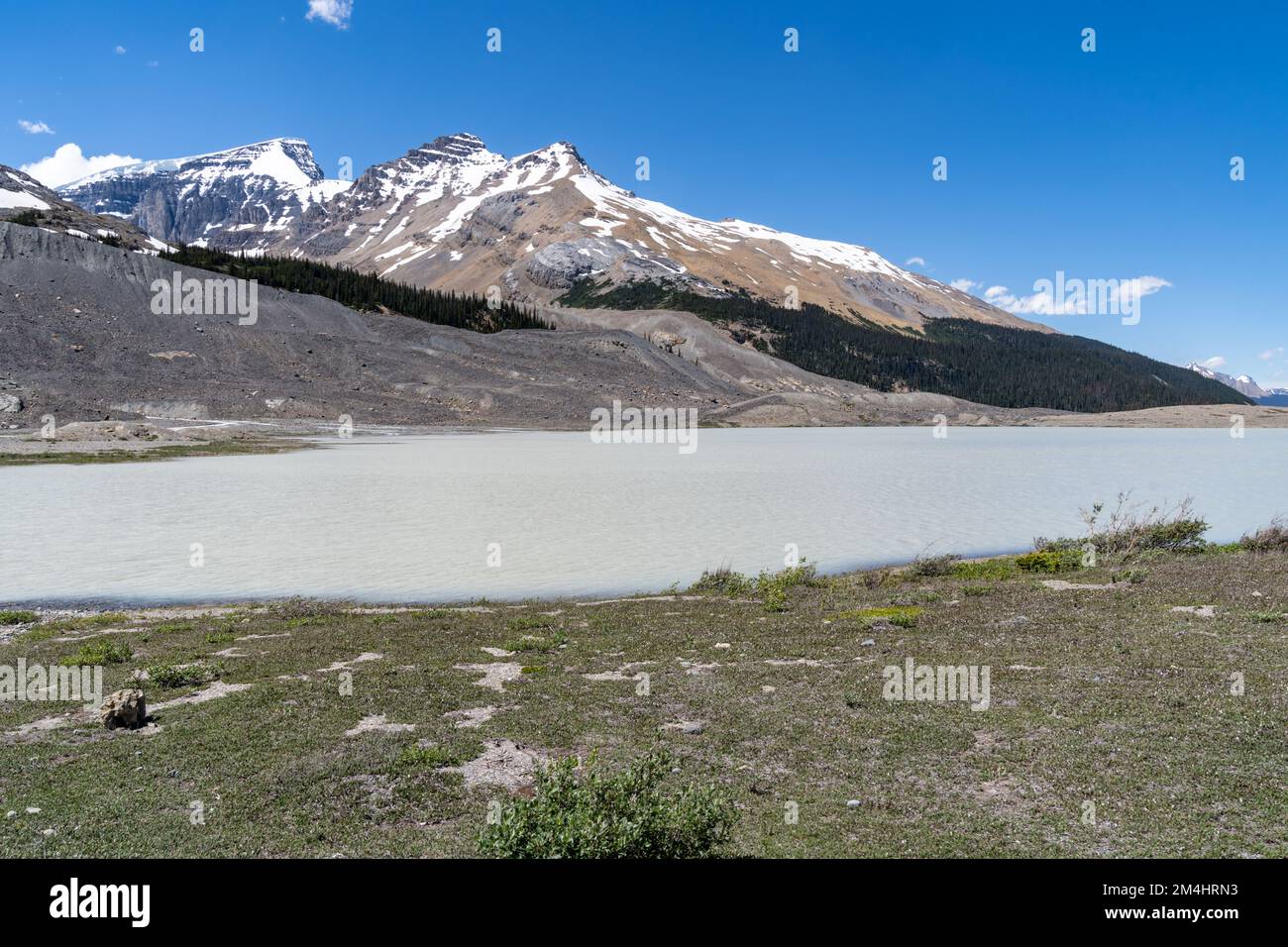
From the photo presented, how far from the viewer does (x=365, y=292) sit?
592 ft

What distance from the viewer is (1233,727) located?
412 inches

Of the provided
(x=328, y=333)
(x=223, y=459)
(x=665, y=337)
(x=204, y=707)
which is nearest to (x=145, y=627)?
(x=204, y=707)

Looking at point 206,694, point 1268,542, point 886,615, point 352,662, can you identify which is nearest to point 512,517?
point 352,662

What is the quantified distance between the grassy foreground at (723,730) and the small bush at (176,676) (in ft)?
0.17

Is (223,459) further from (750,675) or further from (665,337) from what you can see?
(665,337)

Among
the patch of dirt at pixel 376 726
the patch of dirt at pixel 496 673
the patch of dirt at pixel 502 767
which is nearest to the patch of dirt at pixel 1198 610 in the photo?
the patch of dirt at pixel 496 673

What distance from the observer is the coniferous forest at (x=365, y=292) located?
16839 centimetres

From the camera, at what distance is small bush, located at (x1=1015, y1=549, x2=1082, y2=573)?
23422 millimetres

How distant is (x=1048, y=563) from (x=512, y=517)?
77.1ft

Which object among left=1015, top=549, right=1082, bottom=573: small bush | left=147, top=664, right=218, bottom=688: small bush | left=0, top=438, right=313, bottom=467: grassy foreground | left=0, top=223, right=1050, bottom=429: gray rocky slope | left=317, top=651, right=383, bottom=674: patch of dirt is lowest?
left=317, top=651, right=383, bottom=674: patch of dirt

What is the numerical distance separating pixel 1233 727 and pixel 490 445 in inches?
3101

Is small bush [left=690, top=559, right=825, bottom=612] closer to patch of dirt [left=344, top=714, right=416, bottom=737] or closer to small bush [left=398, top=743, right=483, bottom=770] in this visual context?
patch of dirt [left=344, top=714, right=416, bottom=737]

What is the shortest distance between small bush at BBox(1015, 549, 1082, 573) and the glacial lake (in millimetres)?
5092

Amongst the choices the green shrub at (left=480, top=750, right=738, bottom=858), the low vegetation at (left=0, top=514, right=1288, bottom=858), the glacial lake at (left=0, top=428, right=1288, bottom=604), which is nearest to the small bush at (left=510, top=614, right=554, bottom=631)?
the low vegetation at (left=0, top=514, right=1288, bottom=858)
